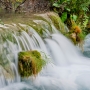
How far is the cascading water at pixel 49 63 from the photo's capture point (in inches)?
231

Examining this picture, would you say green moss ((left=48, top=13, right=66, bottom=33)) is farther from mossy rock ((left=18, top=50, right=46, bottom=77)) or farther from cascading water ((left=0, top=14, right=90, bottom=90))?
mossy rock ((left=18, top=50, right=46, bottom=77))

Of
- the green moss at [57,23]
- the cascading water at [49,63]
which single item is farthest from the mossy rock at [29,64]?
the green moss at [57,23]

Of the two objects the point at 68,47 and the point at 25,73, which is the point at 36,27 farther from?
the point at 25,73

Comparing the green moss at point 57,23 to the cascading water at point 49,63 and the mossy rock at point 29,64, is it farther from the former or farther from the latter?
the mossy rock at point 29,64

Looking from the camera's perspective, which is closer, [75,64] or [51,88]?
[51,88]

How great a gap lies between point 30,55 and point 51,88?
2.65 ft

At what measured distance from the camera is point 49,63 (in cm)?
673

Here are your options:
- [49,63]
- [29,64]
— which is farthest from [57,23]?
[29,64]

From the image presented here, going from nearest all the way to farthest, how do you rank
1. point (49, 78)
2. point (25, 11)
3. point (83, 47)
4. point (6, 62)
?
point (6, 62) → point (49, 78) → point (83, 47) → point (25, 11)

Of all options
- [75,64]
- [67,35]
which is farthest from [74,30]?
[75,64]

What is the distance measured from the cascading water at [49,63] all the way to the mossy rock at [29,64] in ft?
0.35

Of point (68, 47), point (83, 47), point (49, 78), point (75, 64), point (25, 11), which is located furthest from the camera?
point (25, 11)

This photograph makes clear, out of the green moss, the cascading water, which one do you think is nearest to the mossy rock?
the cascading water

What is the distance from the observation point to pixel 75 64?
736 cm
